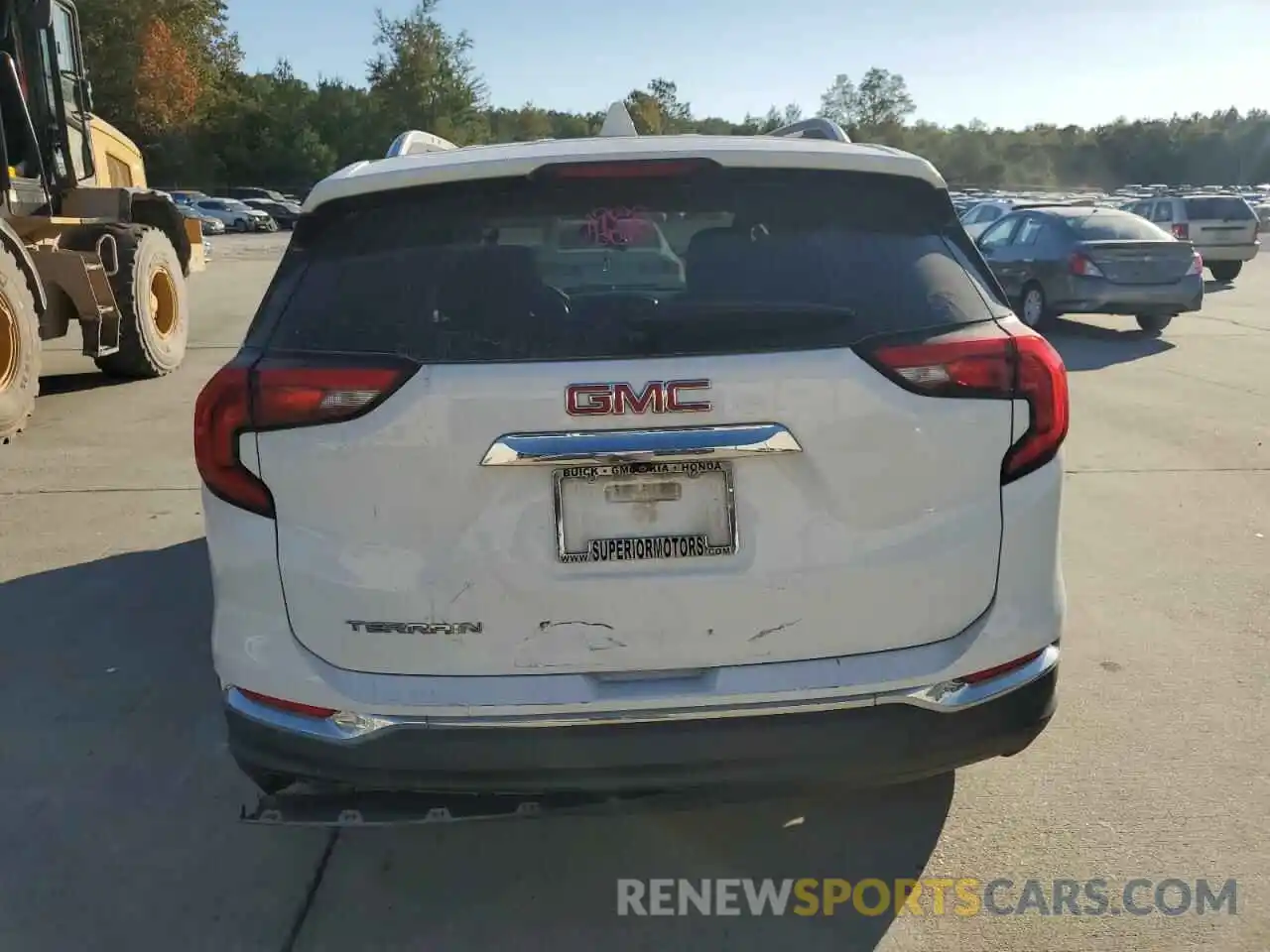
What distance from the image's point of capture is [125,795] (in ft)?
11.1

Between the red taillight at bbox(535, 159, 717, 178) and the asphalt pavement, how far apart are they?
4.95 ft

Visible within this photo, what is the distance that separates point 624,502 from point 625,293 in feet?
1.97

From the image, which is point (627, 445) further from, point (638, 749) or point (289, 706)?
point (289, 706)

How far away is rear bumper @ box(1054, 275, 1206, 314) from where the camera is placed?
13180 mm

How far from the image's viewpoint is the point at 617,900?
2.90 m

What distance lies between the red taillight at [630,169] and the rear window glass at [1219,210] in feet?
74.2

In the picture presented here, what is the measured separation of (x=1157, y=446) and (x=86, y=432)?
26.1ft

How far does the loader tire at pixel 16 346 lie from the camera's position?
788 cm

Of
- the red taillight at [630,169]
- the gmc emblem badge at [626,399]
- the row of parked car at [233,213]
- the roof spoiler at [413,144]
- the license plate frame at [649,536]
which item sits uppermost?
the roof spoiler at [413,144]

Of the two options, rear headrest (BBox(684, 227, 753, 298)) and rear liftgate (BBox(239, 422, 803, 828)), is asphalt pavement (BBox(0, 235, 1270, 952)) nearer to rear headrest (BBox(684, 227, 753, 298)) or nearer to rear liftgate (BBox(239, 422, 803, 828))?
rear liftgate (BBox(239, 422, 803, 828))

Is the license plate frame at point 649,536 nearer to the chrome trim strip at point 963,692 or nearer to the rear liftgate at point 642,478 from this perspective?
the rear liftgate at point 642,478

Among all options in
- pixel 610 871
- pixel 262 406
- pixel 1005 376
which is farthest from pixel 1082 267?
pixel 262 406

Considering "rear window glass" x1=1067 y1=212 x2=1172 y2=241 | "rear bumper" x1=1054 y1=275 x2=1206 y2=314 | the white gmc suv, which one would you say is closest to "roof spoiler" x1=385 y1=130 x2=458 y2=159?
the white gmc suv

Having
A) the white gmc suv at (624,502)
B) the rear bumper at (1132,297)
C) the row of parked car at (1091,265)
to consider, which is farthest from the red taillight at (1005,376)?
the rear bumper at (1132,297)
